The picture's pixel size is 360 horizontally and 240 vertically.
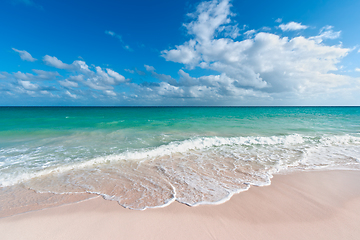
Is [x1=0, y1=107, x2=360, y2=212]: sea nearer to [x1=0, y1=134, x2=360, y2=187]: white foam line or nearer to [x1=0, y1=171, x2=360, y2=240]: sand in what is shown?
[x1=0, y1=134, x2=360, y2=187]: white foam line

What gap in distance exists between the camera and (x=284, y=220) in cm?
298

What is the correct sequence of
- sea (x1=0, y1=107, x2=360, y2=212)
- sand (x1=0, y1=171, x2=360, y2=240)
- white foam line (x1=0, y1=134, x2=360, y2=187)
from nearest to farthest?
sand (x1=0, y1=171, x2=360, y2=240)
sea (x1=0, y1=107, x2=360, y2=212)
white foam line (x1=0, y1=134, x2=360, y2=187)

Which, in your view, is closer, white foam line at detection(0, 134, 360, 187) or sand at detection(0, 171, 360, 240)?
sand at detection(0, 171, 360, 240)

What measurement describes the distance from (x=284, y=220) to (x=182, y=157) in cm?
448

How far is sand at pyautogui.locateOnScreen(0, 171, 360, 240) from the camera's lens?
2.66 m

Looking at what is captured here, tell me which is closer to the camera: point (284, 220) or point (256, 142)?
point (284, 220)

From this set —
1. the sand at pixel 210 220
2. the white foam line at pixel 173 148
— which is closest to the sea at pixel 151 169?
the white foam line at pixel 173 148

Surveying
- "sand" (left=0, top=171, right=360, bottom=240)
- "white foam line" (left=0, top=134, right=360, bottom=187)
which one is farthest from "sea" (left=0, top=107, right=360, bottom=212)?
"sand" (left=0, top=171, right=360, bottom=240)

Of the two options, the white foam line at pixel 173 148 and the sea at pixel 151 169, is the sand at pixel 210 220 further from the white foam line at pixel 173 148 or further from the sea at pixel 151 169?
the white foam line at pixel 173 148

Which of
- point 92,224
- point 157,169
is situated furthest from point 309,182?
point 92,224

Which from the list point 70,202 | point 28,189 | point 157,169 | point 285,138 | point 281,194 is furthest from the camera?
point 285,138

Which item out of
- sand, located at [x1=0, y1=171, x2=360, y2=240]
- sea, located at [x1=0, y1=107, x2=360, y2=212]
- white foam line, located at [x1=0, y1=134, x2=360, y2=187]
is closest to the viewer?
sand, located at [x1=0, y1=171, x2=360, y2=240]

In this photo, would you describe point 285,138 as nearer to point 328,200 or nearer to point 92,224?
point 328,200

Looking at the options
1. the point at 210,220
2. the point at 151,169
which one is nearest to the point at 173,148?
the point at 151,169
